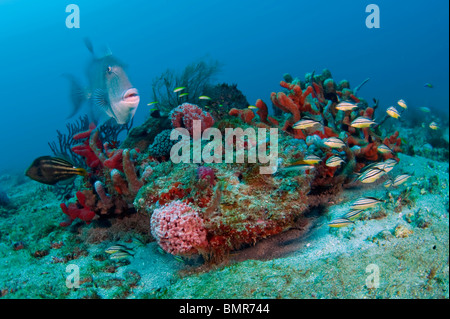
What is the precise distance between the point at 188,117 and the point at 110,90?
252cm

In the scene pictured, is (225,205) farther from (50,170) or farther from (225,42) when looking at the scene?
(225,42)

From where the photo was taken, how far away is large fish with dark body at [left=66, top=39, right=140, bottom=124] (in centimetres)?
271

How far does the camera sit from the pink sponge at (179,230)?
2.94 meters

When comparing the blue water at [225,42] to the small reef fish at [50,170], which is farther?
the blue water at [225,42]

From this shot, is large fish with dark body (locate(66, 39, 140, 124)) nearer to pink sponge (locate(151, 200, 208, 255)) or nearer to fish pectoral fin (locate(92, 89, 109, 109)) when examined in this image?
fish pectoral fin (locate(92, 89, 109, 109))

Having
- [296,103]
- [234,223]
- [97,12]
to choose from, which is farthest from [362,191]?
[97,12]

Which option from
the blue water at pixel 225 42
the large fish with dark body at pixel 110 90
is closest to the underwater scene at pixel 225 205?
the large fish with dark body at pixel 110 90

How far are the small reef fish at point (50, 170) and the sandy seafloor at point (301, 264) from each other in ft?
4.36

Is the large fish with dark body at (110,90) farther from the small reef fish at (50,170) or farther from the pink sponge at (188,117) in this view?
the pink sponge at (188,117)

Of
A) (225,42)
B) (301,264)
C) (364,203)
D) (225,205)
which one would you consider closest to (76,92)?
(225,205)

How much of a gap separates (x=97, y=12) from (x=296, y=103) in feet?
482

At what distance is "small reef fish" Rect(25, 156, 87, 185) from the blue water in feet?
279

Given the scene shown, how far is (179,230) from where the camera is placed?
2.93 meters

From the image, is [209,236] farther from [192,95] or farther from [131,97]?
[192,95]
